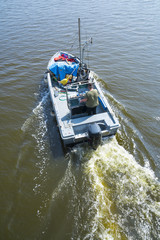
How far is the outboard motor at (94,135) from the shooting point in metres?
5.55

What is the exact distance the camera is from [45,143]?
6.61 meters

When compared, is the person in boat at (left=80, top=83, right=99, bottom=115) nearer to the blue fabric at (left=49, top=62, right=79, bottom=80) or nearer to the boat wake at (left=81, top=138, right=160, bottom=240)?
the boat wake at (left=81, top=138, right=160, bottom=240)

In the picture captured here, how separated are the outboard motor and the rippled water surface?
1.07ft

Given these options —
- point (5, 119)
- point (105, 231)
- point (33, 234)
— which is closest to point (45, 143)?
point (5, 119)

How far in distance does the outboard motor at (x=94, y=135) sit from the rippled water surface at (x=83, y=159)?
1.07ft

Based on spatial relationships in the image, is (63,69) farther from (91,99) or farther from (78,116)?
(91,99)

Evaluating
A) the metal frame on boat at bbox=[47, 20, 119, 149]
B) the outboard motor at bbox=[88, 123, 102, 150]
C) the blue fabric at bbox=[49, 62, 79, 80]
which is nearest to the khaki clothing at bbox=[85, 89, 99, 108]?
the metal frame on boat at bbox=[47, 20, 119, 149]

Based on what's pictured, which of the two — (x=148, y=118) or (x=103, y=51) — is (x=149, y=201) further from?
(x=103, y=51)

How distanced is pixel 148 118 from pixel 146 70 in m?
4.85

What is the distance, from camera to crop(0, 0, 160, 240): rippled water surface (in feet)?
14.2

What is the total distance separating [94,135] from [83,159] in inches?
37.2

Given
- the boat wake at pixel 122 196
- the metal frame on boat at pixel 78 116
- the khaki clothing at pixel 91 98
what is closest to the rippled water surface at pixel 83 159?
the boat wake at pixel 122 196

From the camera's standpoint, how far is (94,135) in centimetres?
555

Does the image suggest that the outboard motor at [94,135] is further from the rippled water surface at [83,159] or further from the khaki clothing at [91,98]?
the khaki clothing at [91,98]
